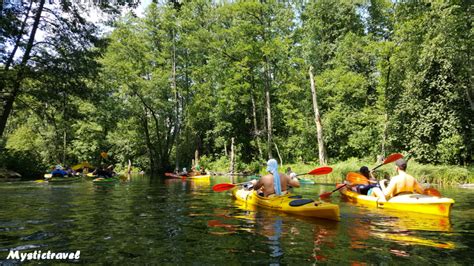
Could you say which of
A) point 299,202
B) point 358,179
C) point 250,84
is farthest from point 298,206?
point 250,84

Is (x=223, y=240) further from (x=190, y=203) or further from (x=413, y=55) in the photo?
(x=413, y=55)

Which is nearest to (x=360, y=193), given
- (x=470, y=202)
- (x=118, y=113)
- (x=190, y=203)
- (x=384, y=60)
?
(x=470, y=202)

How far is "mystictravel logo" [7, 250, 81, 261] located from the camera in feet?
14.8

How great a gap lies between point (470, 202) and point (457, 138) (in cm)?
1017

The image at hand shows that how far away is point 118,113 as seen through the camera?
31.8m

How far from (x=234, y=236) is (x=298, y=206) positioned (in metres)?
2.27

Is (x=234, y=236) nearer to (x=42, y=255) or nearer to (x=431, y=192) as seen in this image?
(x=42, y=255)

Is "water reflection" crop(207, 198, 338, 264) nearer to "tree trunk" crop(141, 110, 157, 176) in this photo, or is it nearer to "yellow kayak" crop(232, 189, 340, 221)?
"yellow kayak" crop(232, 189, 340, 221)

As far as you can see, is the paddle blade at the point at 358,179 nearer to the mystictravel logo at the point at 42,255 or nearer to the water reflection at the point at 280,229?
the water reflection at the point at 280,229

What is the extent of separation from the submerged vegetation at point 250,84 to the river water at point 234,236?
583 centimetres

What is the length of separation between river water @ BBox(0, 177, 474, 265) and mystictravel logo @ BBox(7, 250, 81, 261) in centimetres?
10

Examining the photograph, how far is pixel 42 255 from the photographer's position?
15.2 ft

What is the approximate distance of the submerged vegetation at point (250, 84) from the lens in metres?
12.8

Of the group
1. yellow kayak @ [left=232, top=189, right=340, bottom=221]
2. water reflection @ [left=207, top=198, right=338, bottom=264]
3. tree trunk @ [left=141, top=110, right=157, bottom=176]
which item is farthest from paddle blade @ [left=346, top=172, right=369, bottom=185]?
tree trunk @ [left=141, top=110, right=157, bottom=176]
